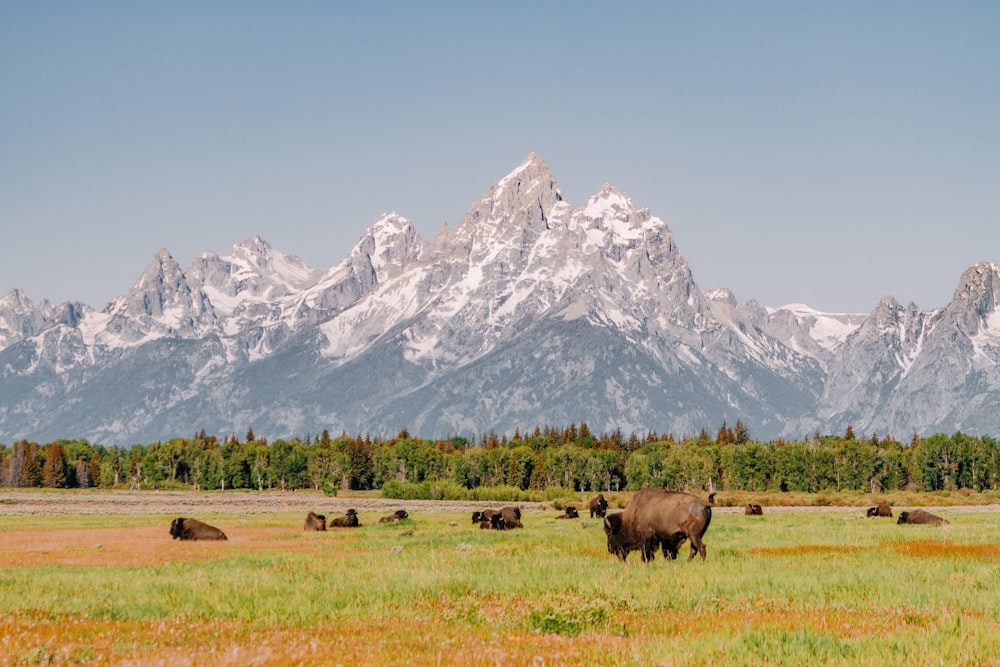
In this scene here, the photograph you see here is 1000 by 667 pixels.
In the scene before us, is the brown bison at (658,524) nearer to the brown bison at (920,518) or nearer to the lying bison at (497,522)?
the lying bison at (497,522)

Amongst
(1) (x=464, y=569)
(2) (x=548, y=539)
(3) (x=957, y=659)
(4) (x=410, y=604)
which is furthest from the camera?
(2) (x=548, y=539)

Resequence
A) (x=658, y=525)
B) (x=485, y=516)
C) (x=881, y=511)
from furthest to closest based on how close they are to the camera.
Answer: (x=881, y=511) < (x=485, y=516) < (x=658, y=525)

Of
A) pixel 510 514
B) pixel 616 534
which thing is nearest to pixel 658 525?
pixel 616 534

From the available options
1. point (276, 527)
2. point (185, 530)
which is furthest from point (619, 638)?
point (276, 527)

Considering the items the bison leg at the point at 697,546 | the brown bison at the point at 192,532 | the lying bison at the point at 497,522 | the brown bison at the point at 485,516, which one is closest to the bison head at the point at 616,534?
the bison leg at the point at 697,546

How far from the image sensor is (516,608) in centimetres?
1894

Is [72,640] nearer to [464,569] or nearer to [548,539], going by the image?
[464,569]

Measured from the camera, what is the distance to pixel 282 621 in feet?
58.8

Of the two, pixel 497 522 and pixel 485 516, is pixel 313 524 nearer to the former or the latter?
pixel 485 516

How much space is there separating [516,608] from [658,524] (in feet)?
37.8

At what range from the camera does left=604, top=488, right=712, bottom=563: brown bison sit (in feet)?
94.1

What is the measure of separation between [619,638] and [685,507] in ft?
47.0

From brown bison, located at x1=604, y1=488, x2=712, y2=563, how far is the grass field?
765mm

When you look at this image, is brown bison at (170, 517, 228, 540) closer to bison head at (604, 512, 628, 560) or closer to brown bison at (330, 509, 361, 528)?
brown bison at (330, 509, 361, 528)
